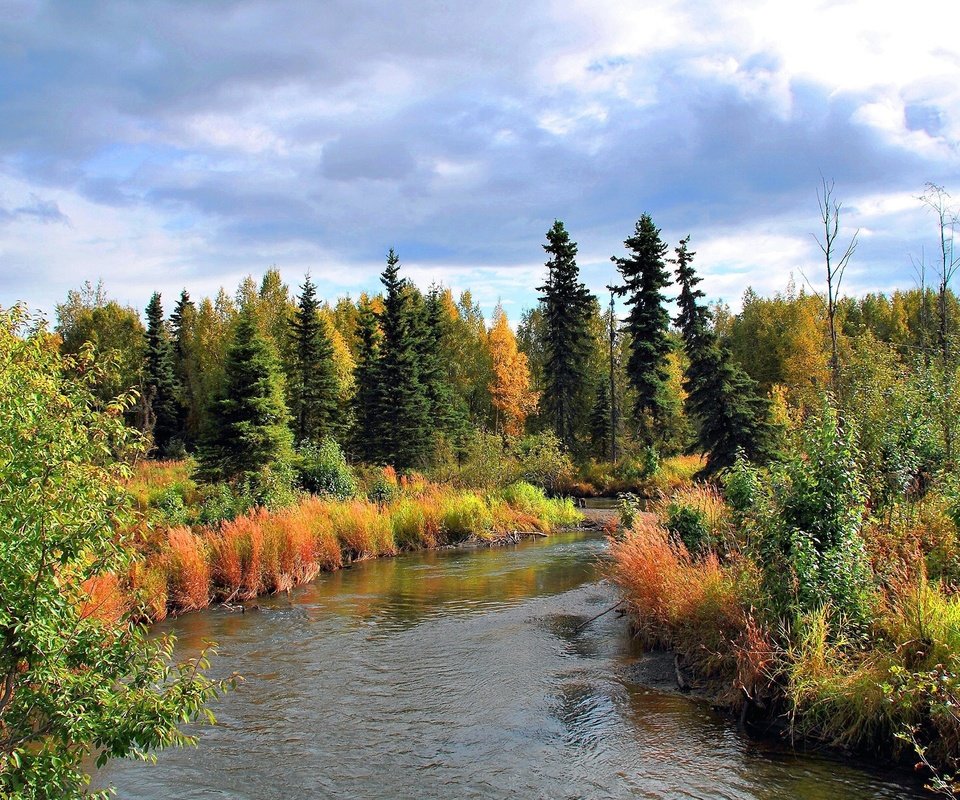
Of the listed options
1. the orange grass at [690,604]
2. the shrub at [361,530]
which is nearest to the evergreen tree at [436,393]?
A: the shrub at [361,530]

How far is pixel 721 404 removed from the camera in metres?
29.5

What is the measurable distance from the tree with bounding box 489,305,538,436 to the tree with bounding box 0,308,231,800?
2035 inches

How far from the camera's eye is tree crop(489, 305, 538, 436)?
56.9 meters

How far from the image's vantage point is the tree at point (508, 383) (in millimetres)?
56938

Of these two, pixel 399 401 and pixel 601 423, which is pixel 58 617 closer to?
pixel 399 401

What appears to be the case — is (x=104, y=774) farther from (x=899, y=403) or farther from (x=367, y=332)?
(x=367, y=332)

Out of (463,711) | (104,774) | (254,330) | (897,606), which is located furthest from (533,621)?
(254,330)

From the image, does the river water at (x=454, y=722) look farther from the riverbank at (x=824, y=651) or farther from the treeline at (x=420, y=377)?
the treeline at (x=420, y=377)

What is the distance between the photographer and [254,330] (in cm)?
2497

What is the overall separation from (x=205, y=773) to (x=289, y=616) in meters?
6.30

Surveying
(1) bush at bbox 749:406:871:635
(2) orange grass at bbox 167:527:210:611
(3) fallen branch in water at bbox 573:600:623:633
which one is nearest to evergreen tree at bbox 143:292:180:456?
(2) orange grass at bbox 167:527:210:611

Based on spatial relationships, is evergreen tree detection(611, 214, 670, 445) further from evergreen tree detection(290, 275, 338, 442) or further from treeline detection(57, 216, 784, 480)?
evergreen tree detection(290, 275, 338, 442)

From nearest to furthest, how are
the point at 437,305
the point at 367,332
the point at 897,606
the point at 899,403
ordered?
the point at 897,606, the point at 899,403, the point at 367,332, the point at 437,305

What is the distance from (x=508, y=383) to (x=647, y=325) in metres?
17.1
